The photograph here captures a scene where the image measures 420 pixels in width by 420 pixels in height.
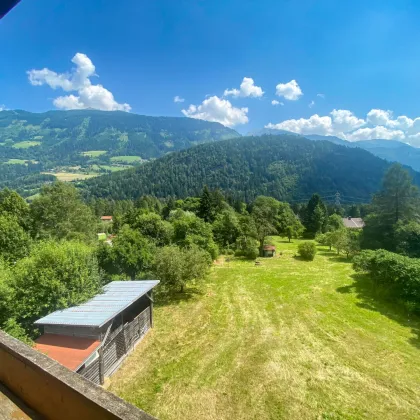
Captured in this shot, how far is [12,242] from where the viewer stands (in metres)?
18.2

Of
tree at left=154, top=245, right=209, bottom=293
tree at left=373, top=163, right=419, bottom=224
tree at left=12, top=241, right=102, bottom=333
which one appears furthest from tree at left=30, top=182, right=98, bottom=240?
tree at left=373, top=163, right=419, bottom=224

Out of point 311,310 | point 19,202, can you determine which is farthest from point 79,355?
point 19,202

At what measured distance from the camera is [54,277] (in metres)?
11.9

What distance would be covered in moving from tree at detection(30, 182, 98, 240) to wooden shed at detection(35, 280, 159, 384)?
42.6 feet

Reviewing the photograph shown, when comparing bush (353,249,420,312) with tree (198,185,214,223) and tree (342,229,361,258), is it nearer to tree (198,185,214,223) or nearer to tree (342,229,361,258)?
tree (342,229,361,258)

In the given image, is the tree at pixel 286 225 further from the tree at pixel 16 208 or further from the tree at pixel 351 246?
the tree at pixel 16 208

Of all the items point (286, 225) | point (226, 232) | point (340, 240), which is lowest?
point (286, 225)

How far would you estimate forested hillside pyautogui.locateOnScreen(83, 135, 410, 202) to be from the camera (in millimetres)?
141000

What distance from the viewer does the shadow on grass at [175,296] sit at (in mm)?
18781

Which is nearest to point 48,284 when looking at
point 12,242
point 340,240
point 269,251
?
point 12,242

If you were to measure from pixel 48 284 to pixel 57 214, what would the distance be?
14637mm

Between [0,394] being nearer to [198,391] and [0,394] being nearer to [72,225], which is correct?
[198,391]

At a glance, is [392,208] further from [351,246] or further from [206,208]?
[206,208]

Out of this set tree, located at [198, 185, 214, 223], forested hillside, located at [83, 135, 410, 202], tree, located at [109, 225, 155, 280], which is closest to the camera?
tree, located at [109, 225, 155, 280]
